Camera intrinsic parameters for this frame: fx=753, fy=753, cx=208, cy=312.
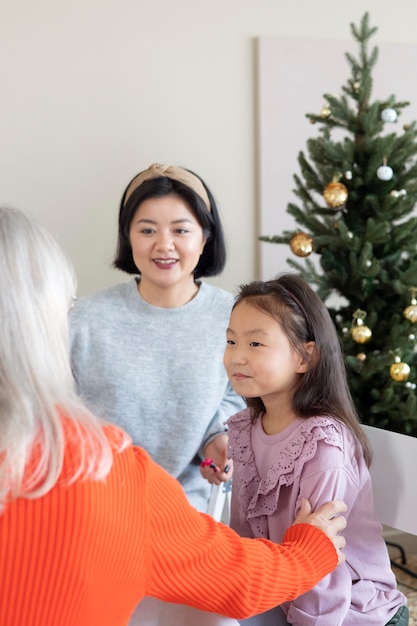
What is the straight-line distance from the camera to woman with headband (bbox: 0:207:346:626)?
893 millimetres

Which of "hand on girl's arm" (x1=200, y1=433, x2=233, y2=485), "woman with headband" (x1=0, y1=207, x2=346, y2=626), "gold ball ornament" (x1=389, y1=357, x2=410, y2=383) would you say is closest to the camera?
"woman with headband" (x1=0, y1=207, x2=346, y2=626)

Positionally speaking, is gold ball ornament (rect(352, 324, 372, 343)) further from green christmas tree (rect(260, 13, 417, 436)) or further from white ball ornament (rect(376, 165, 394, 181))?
white ball ornament (rect(376, 165, 394, 181))

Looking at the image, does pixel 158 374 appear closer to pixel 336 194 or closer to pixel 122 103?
pixel 336 194

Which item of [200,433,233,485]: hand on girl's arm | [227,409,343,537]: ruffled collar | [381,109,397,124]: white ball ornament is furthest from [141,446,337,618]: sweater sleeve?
[381,109,397,124]: white ball ornament

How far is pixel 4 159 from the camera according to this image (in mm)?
2623

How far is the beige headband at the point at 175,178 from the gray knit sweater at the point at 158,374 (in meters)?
0.28

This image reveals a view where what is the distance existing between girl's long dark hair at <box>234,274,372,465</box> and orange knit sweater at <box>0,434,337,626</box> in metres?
0.40

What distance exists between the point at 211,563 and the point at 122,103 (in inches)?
80.5

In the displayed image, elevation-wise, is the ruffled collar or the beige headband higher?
the beige headband

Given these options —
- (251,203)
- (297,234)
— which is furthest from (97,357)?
(251,203)

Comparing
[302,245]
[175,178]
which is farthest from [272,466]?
[302,245]

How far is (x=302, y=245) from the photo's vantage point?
229 centimetres

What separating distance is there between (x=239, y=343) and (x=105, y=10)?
5.56 ft

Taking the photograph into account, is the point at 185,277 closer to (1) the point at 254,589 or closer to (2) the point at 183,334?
(2) the point at 183,334
